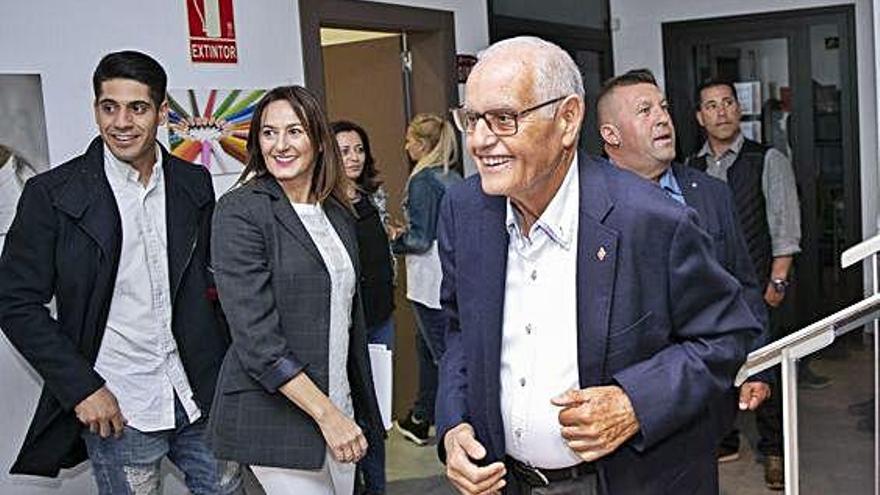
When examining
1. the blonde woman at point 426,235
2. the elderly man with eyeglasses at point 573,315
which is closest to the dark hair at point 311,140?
the elderly man with eyeglasses at point 573,315

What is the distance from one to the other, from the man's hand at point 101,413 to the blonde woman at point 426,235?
81.1 inches

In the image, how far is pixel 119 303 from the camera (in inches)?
93.3

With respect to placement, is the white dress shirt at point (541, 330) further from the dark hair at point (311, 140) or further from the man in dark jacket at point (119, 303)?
the man in dark jacket at point (119, 303)

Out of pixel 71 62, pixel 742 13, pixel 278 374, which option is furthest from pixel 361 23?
pixel 742 13

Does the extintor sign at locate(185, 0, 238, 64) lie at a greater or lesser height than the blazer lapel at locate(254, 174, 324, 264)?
greater

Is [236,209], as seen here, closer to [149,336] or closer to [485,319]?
[149,336]

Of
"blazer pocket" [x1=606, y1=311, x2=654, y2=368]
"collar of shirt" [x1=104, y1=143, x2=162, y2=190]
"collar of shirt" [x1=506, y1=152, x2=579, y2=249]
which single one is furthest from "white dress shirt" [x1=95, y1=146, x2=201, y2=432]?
"blazer pocket" [x1=606, y1=311, x2=654, y2=368]

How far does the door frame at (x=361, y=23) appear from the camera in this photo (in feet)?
12.8

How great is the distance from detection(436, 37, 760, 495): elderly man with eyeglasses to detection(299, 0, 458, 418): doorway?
Result: 3178mm

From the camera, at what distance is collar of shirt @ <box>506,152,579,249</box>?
1.55 m

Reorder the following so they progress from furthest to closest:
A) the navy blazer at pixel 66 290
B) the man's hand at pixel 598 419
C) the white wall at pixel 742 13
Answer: the white wall at pixel 742 13 < the navy blazer at pixel 66 290 < the man's hand at pixel 598 419

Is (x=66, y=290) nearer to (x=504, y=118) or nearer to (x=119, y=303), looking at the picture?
(x=119, y=303)

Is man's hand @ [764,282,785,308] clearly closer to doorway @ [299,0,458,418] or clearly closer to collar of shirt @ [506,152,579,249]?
doorway @ [299,0,458,418]

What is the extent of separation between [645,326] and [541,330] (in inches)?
6.7
